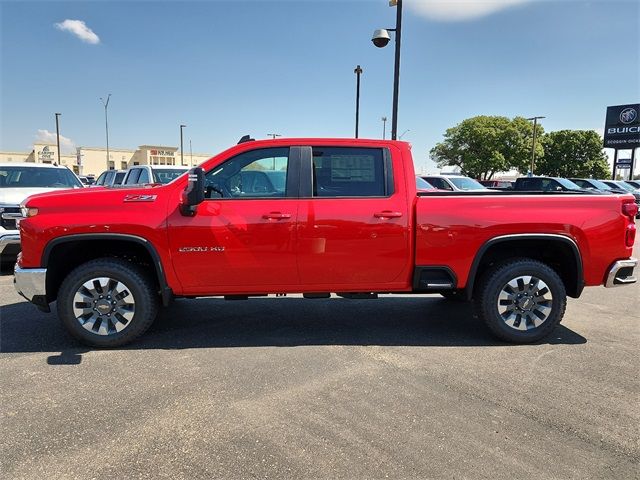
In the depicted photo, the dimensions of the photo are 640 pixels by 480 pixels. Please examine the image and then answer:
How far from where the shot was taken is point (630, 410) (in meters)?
3.21

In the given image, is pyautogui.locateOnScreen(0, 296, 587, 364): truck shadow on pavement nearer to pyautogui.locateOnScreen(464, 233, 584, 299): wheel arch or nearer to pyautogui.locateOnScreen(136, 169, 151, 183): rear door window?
pyautogui.locateOnScreen(464, 233, 584, 299): wheel arch

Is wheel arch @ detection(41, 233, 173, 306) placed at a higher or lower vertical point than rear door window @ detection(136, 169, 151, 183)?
lower

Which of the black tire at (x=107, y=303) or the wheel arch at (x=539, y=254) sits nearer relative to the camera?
the black tire at (x=107, y=303)

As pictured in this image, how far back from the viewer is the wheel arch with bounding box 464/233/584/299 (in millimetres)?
4305

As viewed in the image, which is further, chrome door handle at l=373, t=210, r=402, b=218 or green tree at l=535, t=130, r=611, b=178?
green tree at l=535, t=130, r=611, b=178

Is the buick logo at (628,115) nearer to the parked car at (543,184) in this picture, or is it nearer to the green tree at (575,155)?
the green tree at (575,155)

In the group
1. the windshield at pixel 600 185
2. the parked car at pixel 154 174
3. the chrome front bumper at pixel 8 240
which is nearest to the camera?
the chrome front bumper at pixel 8 240

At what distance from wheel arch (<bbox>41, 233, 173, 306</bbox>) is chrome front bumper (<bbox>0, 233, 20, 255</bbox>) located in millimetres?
3241

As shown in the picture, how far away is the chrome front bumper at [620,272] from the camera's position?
438 centimetres

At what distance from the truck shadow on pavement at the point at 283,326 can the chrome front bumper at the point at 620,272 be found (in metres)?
0.70

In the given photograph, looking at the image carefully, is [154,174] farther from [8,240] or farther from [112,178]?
[112,178]

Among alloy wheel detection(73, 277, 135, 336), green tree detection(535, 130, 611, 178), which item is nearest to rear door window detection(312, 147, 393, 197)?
alloy wheel detection(73, 277, 135, 336)

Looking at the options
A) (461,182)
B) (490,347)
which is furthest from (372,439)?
(461,182)

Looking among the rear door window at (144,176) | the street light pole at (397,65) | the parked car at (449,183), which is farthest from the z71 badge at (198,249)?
the parked car at (449,183)
